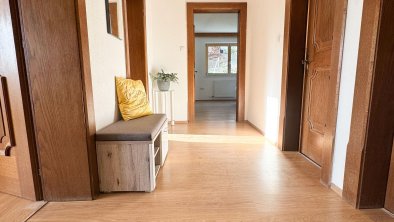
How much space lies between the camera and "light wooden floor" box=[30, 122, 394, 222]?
143cm

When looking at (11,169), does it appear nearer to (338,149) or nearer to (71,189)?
(71,189)

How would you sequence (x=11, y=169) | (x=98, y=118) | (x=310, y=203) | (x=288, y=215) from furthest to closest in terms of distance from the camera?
1. (x=98, y=118)
2. (x=11, y=169)
3. (x=310, y=203)
4. (x=288, y=215)

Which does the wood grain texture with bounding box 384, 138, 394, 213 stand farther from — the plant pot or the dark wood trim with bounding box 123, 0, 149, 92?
the plant pot

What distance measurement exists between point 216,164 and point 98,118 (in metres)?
1.15

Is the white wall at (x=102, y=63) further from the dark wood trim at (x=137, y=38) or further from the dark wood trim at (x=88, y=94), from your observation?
the dark wood trim at (x=137, y=38)

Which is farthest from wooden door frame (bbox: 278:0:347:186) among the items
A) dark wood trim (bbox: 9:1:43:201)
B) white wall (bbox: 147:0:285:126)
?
dark wood trim (bbox: 9:1:43:201)

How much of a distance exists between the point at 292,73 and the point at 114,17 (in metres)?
1.94

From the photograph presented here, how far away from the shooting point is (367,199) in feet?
4.85

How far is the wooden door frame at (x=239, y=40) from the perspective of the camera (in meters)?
3.94

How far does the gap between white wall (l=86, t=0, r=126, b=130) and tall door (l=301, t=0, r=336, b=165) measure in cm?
187

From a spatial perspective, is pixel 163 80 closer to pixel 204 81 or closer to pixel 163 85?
pixel 163 85

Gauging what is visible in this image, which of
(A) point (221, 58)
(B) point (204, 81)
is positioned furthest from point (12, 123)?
(A) point (221, 58)

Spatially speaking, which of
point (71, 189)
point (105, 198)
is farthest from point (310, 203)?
point (71, 189)

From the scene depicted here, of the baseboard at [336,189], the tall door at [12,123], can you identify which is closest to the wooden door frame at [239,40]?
the baseboard at [336,189]
